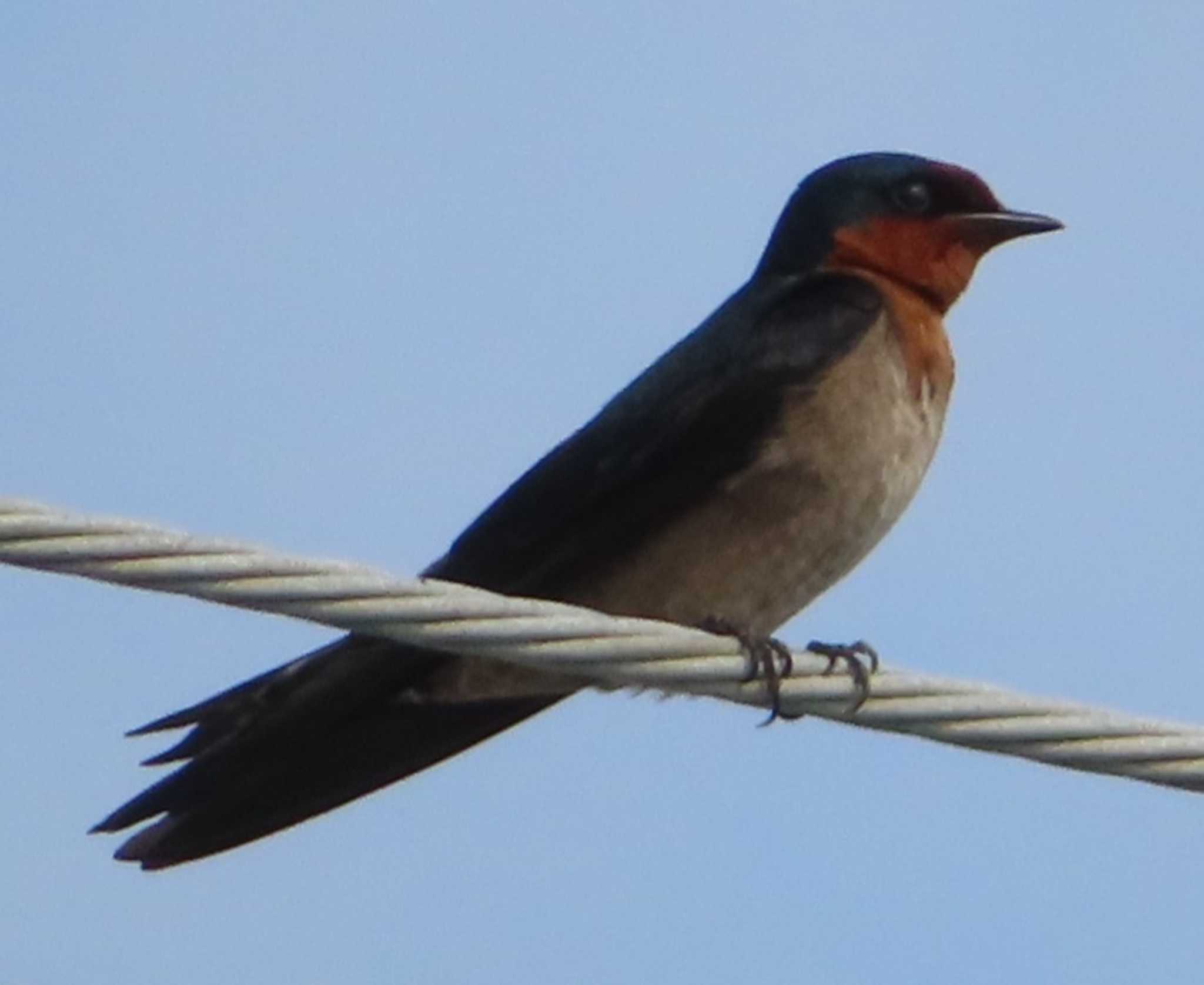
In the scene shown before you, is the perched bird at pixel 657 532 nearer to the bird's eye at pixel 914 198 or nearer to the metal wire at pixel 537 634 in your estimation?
the bird's eye at pixel 914 198

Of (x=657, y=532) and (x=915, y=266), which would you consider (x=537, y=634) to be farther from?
(x=915, y=266)

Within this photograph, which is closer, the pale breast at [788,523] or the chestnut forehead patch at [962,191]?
the pale breast at [788,523]

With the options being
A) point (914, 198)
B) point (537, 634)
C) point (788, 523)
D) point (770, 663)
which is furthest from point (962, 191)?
point (537, 634)

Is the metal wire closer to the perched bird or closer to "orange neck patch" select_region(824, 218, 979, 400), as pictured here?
the perched bird

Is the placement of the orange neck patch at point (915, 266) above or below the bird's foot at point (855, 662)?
above

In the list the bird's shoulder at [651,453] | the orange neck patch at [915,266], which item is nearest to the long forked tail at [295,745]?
the bird's shoulder at [651,453]

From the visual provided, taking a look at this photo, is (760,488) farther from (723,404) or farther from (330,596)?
(330,596)

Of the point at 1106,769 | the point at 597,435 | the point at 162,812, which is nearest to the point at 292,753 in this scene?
the point at 162,812
